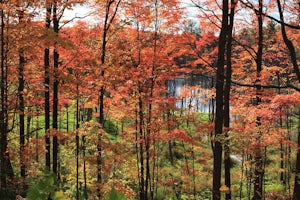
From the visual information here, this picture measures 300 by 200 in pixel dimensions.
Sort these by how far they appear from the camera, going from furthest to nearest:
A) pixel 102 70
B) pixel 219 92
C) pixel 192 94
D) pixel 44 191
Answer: pixel 192 94 < pixel 102 70 < pixel 219 92 < pixel 44 191

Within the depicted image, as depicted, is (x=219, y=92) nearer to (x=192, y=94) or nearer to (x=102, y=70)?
(x=102, y=70)

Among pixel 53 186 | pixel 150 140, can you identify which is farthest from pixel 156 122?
pixel 53 186

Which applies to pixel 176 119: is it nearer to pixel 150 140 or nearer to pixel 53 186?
pixel 150 140

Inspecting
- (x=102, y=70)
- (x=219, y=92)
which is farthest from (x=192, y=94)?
(x=219, y=92)

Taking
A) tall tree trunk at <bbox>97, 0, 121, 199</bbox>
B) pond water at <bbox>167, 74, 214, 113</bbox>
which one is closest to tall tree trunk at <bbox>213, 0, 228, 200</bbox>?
pond water at <bbox>167, 74, 214, 113</bbox>

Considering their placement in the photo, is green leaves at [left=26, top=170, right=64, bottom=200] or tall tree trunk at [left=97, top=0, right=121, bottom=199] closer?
green leaves at [left=26, top=170, right=64, bottom=200]

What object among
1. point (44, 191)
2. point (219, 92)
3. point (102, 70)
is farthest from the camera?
point (102, 70)

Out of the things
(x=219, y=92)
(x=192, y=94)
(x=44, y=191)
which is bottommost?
(x=44, y=191)

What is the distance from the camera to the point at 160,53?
548 inches

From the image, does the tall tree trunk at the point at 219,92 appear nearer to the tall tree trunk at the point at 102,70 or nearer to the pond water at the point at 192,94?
the pond water at the point at 192,94

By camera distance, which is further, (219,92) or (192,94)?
(192,94)

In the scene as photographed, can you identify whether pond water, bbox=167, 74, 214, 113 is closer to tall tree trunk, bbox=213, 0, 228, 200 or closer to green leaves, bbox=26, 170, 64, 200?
tall tree trunk, bbox=213, 0, 228, 200

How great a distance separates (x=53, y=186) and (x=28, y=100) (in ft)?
40.5

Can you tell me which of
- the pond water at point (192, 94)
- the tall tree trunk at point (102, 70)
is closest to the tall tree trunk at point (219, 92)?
the pond water at point (192, 94)
